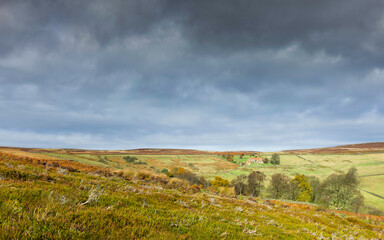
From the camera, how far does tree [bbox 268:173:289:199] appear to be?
68.6 meters

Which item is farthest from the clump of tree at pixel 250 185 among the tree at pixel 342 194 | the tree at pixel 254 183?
the tree at pixel 342 194

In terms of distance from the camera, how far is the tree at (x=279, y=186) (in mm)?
68562

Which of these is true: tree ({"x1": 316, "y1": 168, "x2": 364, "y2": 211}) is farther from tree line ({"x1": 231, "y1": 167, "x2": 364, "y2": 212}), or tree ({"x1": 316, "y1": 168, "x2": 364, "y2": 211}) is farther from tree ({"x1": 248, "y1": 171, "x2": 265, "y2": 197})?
tree ({"x1": 248, "y1": 171, "x2": 265, "y2": 197})

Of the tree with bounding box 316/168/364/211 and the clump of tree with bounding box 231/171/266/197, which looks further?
the clump of tree with bounding box 231/171/266/197

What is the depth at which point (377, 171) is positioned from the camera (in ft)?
339

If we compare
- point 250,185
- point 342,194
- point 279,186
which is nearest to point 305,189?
point 279,186

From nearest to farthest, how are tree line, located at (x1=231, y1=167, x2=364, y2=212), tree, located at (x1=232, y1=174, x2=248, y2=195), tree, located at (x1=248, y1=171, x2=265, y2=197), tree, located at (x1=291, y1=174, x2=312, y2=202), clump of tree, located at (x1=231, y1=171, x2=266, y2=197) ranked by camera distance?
tree line, located at (x1=231, y1=167, x2=364, y2=212) → tree, located at (x1=291, y1=174, x2=312, y2=202) → tree, located at (x1=232, y1=174, x2=248, y2=195) → clump of tree, located at (x1=231, y1=171, x2=266, y2=197) → tree, located at (x1=248, y1=171, x2=265, y2=197)

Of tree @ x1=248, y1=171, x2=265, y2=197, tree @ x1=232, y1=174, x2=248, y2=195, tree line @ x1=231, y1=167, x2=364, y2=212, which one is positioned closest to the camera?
tree line @ x1=231, y1=167, x2=364, y2=212

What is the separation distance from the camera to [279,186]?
69250 millimetres

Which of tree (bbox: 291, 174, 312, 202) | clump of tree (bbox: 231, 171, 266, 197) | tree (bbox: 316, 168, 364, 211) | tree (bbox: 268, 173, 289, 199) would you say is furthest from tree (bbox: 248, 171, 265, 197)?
tree (bbox: 316, 168, 364, 211)

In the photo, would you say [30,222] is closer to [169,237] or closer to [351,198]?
[169,237]

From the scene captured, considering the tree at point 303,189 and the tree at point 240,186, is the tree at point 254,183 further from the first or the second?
the tree at point 303,189

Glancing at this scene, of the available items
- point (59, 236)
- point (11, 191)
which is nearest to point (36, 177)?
point (11, 191)

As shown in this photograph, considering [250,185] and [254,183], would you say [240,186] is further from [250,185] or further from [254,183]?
[254,183]
